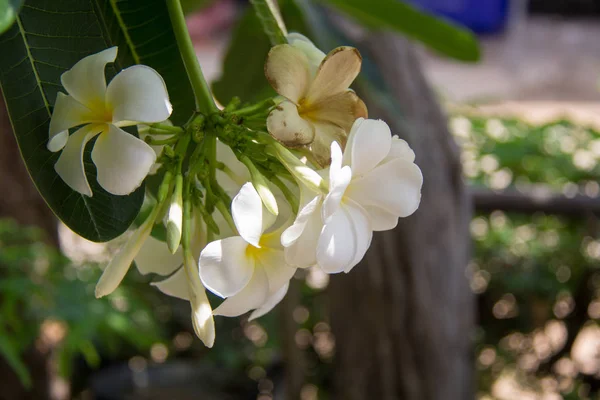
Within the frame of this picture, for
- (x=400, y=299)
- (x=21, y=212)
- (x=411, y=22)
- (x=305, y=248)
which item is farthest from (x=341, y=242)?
(x=21, y=212)

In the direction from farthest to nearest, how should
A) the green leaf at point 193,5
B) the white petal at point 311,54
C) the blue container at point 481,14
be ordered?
1. the blue container at point 481,14
2. the green leaf at point 193,5
3. the white petal at point 311,54

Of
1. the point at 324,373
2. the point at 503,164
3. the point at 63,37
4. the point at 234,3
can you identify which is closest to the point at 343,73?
the point at 63,37

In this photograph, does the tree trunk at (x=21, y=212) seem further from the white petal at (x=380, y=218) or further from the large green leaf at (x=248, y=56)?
the white petal at (x=380, y=218)

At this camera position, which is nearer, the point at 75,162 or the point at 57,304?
the point at 75,162

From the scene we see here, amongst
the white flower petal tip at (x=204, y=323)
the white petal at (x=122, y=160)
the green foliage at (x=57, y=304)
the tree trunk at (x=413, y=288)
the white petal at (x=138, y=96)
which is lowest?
the tree trunk at (x=413, y=288)

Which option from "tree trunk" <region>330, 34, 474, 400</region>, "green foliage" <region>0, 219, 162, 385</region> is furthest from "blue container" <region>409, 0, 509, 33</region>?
"green foliage" <region>0, 219, 162, 385</region>

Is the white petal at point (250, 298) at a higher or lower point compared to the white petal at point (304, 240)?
lower

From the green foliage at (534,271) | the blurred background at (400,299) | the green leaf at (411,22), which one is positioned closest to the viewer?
the green leaf at (411,22)

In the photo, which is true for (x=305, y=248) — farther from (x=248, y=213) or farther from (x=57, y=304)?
(x=57, y=304)

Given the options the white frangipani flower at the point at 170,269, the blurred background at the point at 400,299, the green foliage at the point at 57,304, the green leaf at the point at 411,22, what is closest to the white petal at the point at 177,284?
the white frangipani flower at the point at 170,269
